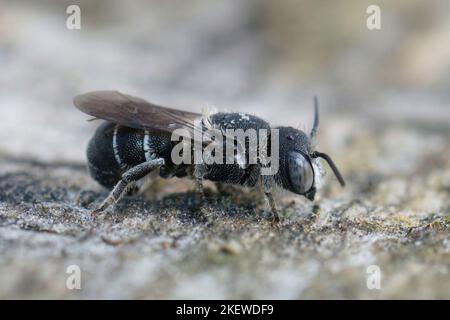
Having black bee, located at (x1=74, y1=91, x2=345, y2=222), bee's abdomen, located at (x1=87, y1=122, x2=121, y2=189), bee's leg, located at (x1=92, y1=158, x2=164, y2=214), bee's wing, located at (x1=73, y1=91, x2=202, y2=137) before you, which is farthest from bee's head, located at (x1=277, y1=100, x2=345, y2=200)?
bee's abdomen, located at (x1=87, y1=122, x2=121, y2=189)

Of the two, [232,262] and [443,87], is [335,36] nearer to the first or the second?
[443,87]

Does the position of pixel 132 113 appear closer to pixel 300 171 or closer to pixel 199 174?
pixel 199 174

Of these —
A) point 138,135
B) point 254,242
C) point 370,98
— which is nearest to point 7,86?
point 138,135

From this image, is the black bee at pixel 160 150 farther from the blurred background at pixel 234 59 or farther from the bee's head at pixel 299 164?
the blurred background at pixel 234 59

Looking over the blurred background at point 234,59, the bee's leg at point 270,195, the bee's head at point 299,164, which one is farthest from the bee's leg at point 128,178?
the blurred background at point 234,59

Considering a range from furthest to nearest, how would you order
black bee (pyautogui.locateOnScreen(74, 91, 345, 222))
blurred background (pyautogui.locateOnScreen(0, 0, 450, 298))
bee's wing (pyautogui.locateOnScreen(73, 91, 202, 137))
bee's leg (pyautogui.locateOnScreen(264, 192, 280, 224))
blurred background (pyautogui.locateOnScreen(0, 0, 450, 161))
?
1. blurred background (pyautogui.locateOnScreen(0, 0, 450, 161))
2. bee's wing (pyautogui.locateOnScreen(73, 91, 202, 137))
3. black bee (pyautogui.locateOnScreen(74, 91, 345, 222))
4. bee's leg (pyautogui.locateOnScreen(264, 192, 280, 224))
5. blurred background (pyautogui.locateOnScreen(0, 0, 450, 298))

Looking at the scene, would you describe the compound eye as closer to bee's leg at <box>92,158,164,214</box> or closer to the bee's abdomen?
bee's leg at <box>92,158,164,214</box>

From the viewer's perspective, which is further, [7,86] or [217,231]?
[7,86]
